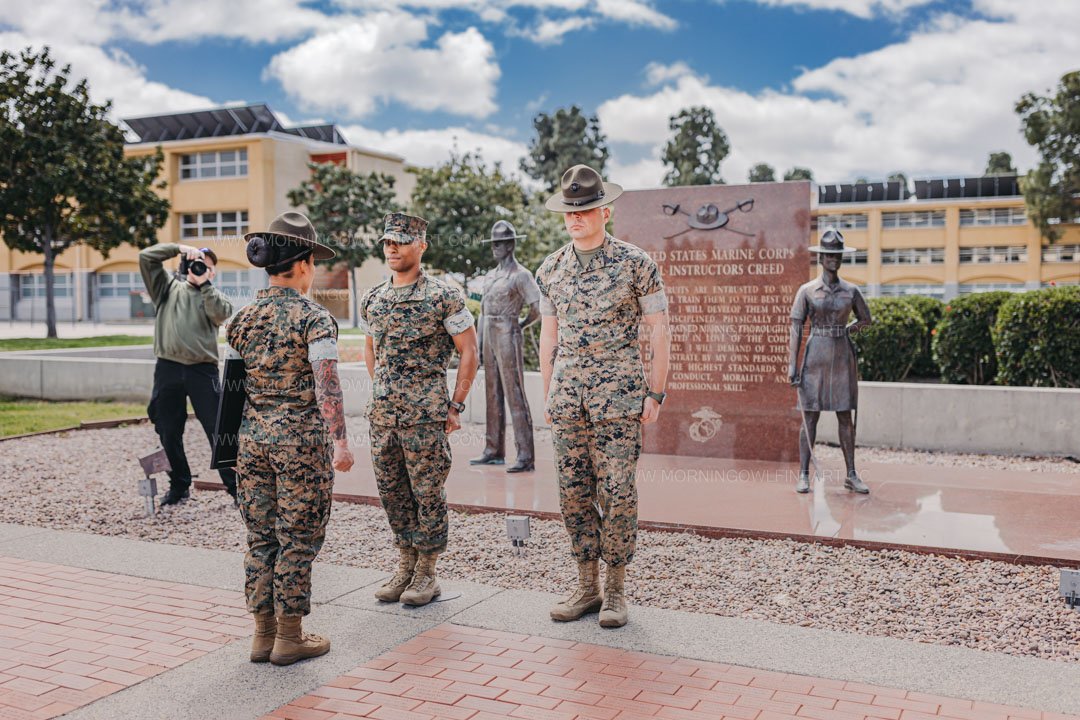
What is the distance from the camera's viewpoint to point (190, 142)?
155ft

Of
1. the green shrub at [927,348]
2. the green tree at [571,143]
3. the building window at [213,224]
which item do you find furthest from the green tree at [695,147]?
the green shrub at [927,348]

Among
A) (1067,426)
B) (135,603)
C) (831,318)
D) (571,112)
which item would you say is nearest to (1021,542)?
(831,318)

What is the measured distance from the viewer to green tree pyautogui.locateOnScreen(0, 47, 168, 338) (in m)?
28.1

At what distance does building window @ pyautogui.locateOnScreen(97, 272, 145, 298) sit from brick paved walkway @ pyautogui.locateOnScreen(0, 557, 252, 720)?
47.7 meters

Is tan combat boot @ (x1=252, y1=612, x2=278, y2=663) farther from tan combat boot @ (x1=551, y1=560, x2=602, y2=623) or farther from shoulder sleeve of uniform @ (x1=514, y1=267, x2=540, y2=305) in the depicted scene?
shoulder sleeve of uniform @ (x1=514, y1=267, x2=540, y2=305)

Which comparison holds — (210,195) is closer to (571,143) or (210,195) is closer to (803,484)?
(571,143)

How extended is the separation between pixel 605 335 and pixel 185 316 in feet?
12.8

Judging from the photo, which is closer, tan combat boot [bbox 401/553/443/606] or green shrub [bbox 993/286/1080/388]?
tan combat boot [bbox 401/553/443/606]

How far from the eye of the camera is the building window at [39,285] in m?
52.1

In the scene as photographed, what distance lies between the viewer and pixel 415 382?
4.81 m

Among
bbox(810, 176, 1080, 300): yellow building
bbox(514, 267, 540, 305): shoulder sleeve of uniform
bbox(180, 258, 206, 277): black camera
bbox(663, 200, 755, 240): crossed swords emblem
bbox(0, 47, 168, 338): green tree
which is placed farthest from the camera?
bbox(810, 176, 1080, 300): yellow building

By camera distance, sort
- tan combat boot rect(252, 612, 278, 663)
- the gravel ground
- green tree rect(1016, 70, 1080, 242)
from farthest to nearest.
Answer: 1. green tree rect(1016, 70, 1080, 242)
2. the gravel ground
3. tan combat boot rect(252, 612, 278, 663)

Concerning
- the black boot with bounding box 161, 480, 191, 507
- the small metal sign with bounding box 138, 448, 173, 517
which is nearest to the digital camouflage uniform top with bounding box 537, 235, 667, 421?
the small metal sign with bounding box 138, 448, 173, 517

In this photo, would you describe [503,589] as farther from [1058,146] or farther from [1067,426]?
[1058,146]
